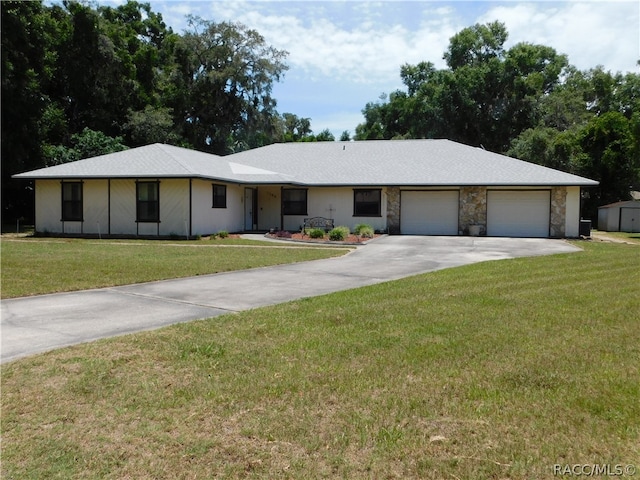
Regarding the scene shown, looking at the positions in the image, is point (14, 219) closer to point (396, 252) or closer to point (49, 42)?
point (49, 42)

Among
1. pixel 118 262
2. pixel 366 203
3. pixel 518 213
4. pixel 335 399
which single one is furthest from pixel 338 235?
pixel 335 399

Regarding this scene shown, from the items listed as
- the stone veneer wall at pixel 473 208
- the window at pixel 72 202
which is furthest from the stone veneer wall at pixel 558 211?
the window at pixel 72 202

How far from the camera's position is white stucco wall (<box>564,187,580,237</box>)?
2502 cm

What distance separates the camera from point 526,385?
Result: 4.44 m

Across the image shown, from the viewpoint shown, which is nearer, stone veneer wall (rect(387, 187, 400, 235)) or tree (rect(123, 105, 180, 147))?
stone veneer wall (rect(387, 187, 400, 235))

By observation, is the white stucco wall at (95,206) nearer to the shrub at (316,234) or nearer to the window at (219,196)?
the window at (219,196)

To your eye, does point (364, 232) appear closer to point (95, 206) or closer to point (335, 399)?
point (95, 206)

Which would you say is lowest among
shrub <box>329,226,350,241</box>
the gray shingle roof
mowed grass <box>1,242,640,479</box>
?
mowed grass <box>1,242,640,479</box>

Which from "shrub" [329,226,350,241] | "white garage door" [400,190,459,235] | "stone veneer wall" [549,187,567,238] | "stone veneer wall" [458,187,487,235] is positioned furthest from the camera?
"white garage door" [400,190,459,235]

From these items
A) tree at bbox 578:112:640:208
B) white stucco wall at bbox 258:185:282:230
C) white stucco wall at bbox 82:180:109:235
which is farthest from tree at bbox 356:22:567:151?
white stucco wall at bbox 82:180:109:235

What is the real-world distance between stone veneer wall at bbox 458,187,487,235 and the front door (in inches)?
437

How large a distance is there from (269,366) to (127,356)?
147 cm

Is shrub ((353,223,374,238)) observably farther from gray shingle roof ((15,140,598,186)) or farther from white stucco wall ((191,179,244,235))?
white stucco wall ((191,179,244,235))

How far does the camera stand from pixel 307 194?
92.1 feet
